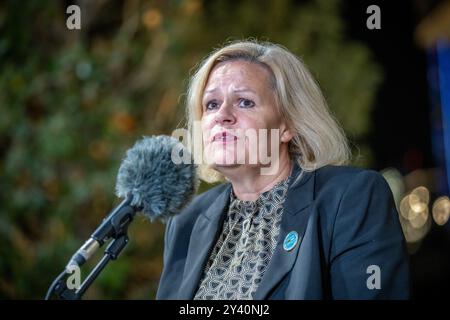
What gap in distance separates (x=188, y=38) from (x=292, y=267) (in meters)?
3.06

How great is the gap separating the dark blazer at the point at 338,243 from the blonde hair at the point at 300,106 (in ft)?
0.39

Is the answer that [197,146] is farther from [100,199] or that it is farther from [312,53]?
[312,53]

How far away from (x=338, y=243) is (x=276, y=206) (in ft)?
1.03

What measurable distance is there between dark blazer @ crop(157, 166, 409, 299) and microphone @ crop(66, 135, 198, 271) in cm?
31

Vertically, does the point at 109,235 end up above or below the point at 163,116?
below

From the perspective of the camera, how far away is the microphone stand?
162cm

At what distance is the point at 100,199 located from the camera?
4273 millimetres

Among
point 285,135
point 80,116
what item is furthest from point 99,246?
point 80,116

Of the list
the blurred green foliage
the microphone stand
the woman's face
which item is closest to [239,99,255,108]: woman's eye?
the woman's face
